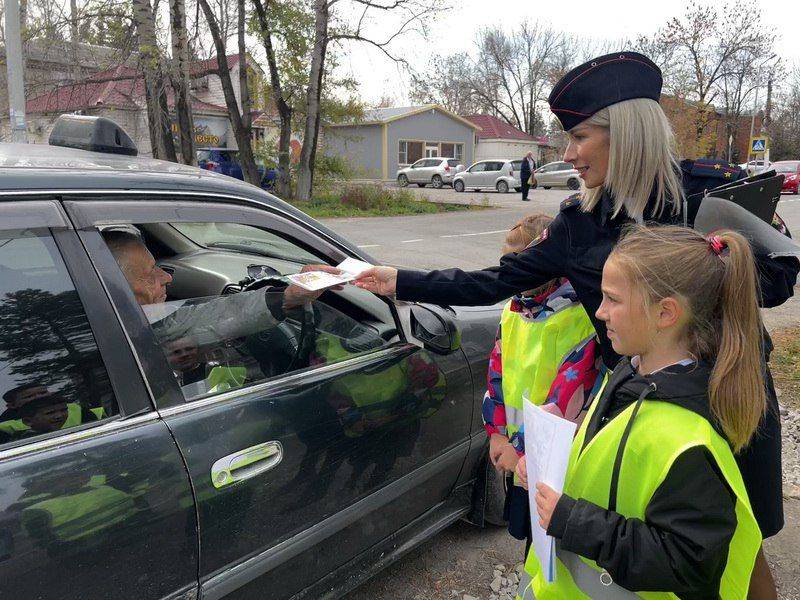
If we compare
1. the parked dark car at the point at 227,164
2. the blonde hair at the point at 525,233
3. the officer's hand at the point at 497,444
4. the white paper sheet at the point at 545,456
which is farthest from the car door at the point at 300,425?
the parked dark car at the point at 227,164

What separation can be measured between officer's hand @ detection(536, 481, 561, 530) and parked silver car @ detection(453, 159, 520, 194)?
2833cm

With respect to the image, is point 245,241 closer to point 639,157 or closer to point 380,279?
point 380,279

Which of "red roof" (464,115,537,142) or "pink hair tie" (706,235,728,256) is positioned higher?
"red roof" (464,115,537,142)

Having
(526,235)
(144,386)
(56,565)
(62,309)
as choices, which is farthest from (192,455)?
(526,235)

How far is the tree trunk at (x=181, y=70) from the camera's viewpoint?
12.5m

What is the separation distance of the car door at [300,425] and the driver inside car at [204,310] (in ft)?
0.04

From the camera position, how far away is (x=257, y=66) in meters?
18.6

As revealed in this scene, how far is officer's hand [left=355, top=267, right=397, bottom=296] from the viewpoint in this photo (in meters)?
2.13

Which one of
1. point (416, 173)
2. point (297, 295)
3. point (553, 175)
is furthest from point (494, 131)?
point (297, 295)

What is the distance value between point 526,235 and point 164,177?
1.18m

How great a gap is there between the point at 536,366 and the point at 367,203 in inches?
687

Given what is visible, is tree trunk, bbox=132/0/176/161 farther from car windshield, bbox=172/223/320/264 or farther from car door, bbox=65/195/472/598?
car door, bbox=65/195/472/598

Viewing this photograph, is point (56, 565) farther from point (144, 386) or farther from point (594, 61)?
point (594, 61)

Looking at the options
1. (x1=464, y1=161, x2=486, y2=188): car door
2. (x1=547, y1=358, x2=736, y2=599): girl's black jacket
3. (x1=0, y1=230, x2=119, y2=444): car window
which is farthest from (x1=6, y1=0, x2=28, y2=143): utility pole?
(x1=464, y1=161, x2=486, y2=188): car door
